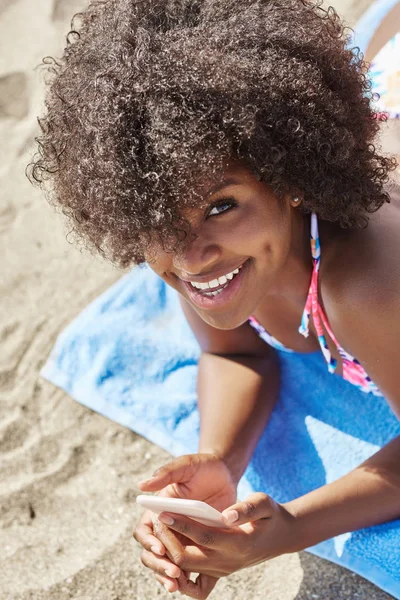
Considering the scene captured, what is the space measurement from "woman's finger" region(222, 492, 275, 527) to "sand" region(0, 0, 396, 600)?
0.44 m

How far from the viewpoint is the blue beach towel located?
2.15m

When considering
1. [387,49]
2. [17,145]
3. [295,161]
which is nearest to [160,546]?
[295,161]

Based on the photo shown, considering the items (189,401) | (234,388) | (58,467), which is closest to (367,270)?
(234,388)

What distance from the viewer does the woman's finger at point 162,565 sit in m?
1.59

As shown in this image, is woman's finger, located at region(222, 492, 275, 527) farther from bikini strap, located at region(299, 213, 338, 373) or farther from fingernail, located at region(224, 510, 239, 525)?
bikini strap, located at region(299, 213, 338, 373)

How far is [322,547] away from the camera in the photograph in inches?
78.0

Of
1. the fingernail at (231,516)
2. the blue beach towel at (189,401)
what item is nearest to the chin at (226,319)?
the fingernail at (231,516)

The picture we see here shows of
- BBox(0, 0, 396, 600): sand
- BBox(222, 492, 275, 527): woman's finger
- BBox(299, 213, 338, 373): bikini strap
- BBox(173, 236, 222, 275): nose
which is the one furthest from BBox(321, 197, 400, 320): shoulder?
BBox(0, 0, 396, 600): sand

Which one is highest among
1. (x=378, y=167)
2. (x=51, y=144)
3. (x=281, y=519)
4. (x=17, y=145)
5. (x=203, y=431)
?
(x=378, y=167)

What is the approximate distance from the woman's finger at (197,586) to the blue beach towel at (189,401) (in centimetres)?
43

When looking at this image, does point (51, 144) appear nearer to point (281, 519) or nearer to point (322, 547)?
point (281, 519)

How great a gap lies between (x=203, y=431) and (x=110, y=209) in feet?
2.68

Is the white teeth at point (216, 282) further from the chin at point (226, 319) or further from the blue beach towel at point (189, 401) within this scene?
the blue beach towel at point (189, 401)

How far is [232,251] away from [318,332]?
1.57ft
